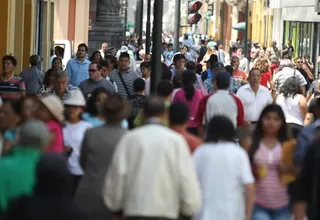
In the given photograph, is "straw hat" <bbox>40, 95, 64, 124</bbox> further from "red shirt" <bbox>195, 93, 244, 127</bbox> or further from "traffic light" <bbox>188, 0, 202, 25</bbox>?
"traffic light" <bbox>188, 0, 202, 25</bbox>

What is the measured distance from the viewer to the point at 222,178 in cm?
1048

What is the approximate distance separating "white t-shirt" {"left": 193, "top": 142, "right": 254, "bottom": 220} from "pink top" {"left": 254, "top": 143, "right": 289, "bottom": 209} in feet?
1.96

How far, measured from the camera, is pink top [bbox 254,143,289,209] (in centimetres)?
1115

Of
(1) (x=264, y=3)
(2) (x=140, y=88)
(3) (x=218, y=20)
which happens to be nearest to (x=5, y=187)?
(2) (x=140, y=88)

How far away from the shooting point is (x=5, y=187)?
916 centimetres

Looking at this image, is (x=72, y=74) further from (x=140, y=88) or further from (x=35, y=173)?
(x=35, y=173)

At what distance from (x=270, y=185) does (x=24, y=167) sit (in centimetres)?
278

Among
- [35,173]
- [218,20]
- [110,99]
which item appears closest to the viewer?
[35,173]

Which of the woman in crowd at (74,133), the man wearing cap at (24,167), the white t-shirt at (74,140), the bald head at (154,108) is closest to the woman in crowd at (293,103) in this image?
the woman in crowd at (74,133)

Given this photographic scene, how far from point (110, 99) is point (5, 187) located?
1944mm

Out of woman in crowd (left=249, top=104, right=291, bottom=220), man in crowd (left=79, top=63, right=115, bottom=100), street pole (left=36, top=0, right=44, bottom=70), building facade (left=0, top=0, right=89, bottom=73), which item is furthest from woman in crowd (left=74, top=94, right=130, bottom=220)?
street pole (left=36, top=0, right=44, bottom=70)

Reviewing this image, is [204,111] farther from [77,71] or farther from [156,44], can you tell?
[77,71]

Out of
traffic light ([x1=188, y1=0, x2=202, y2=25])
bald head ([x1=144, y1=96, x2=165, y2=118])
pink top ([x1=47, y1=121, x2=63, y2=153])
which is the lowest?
pink top ([x1=47, y1=121, x2=63, y2=153])

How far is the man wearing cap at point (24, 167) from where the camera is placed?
9.12 metres
